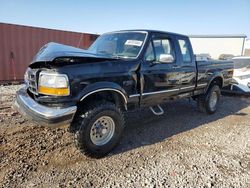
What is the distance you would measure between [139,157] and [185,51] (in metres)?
2.82

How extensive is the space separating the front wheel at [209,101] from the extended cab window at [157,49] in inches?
80.4

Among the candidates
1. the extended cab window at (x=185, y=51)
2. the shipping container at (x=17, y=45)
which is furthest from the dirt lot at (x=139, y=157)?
the shipping container at (x=17, y=45)

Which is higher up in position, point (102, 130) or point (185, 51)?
point (185, 51)

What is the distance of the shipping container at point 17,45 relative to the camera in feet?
30.8

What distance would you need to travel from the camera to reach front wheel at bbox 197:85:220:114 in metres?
5.99

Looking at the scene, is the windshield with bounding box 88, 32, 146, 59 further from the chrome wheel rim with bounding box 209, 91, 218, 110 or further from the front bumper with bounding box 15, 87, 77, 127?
the chrome wheel rim with bounding box 209, 91, 218, 110

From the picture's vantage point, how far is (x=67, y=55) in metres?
3.04

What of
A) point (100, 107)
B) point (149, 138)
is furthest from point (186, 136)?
point (100, 107)

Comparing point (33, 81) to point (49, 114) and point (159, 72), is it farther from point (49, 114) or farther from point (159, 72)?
point (159, 72)

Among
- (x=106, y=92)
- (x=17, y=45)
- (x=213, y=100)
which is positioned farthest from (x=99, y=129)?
(x=17, y=45)

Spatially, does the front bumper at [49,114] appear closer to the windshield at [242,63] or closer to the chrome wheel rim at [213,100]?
the chrome wheel rim at [213,100]

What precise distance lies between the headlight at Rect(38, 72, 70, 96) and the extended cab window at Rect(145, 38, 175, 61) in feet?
5.49

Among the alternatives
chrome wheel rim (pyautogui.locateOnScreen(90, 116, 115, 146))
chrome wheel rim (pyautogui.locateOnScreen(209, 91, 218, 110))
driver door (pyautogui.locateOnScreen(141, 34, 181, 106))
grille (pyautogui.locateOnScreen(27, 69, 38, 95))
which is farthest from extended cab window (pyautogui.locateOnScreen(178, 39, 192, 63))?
grille (pyautogui.locateOnScreen(27, 69, 38, 95))

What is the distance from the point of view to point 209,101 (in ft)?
19.9
